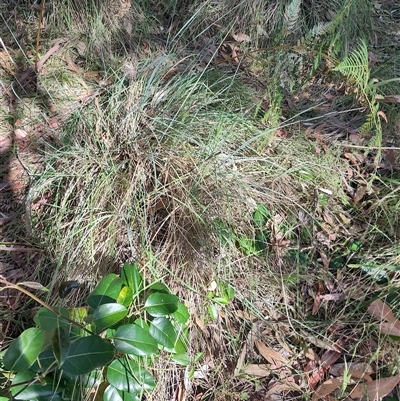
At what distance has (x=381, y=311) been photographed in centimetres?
175

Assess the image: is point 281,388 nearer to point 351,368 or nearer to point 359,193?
point 351,368

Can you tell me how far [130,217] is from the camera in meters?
1.88

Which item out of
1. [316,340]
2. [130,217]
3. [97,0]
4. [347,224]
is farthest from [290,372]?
[97,0]

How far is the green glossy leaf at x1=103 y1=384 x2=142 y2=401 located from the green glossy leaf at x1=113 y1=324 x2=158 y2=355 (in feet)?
0.48

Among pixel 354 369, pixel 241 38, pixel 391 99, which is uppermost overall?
pixel 241 38

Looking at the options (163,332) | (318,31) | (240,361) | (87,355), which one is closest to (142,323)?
(163,332)

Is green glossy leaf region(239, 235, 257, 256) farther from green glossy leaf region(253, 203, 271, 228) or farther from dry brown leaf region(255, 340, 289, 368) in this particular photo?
dry brown leaf region(255, 340, 289, 368)

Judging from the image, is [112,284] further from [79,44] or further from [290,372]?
[79,44]

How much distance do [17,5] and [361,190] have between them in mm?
2642

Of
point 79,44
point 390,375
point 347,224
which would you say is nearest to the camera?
point 390,375

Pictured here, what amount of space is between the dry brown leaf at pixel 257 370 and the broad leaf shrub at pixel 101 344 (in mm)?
307

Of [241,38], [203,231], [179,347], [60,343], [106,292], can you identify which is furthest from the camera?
[241,38]

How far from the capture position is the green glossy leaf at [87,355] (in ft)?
3.94

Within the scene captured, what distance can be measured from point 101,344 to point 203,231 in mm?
752
